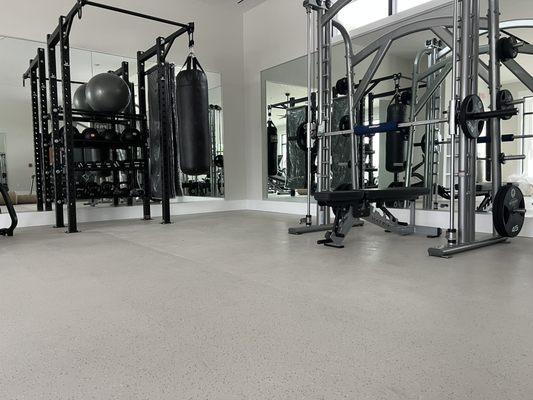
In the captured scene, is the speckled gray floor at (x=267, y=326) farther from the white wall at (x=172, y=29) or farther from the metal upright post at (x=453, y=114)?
the white wall at (x=172, y=29)

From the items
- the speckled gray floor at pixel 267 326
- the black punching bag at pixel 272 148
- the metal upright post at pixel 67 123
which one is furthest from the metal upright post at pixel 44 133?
the black punching bag at pixel 272 148

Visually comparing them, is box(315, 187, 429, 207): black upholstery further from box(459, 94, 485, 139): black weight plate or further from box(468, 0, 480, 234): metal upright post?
box(459, 94, 485, 139): black weight plate

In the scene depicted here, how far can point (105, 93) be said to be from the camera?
4.55m

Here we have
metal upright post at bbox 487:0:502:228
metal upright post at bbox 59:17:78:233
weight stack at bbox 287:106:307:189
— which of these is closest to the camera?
metal upright post at bbox 487:0:502:228

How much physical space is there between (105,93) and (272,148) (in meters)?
2.89

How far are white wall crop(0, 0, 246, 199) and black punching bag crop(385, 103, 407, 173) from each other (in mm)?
2860

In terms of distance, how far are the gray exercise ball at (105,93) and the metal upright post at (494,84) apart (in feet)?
12.5

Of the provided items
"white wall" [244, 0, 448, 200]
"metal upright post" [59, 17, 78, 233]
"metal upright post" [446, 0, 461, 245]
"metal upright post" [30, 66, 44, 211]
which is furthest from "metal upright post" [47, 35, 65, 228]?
"metal upright post" [446, 0, 461, 245]

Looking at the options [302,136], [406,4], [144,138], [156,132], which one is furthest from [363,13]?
[144,138]

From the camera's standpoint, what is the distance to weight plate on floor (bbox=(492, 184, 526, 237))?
2984 millimetres

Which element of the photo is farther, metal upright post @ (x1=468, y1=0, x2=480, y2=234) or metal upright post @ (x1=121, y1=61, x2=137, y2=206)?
metal upright post @ (x1=121, y1=61, x2=137, y2=206)

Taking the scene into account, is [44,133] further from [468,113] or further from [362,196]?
[468,113]

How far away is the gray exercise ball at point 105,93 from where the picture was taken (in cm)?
454

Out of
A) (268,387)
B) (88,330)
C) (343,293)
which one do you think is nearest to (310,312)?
(343,293)
